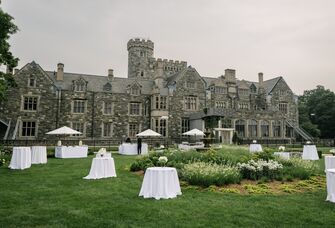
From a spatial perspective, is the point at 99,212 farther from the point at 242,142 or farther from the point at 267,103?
the point at 267,103

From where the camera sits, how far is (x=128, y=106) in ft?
129

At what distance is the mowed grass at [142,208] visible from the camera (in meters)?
6.71

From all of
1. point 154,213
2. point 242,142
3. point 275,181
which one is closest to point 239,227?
point 154,213

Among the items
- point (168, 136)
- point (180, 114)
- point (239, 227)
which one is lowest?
point (239, 227)

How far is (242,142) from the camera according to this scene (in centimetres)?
3678

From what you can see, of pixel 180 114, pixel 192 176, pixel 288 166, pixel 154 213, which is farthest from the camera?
pixel 180 114

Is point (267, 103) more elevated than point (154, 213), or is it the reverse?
point (267, 103)

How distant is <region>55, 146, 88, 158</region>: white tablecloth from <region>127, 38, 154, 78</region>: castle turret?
36058mm

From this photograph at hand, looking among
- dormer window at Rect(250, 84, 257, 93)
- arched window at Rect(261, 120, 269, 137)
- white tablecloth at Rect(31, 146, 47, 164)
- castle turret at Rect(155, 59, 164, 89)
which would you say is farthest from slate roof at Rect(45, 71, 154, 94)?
white tablecloth at Rect(31, 146, 47, 164)

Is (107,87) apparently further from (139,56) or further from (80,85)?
(139,56)

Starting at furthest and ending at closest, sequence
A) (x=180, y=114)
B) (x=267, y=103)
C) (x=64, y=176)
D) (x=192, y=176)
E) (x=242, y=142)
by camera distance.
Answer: (x=267, y=103), (x=180, y=114), (x=242, y=142), (x=64, y=176), (x=192, y=176)

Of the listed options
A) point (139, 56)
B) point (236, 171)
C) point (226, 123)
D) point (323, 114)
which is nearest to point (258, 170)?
point (236, 171)

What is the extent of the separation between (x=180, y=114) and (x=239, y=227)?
33979 millimetres

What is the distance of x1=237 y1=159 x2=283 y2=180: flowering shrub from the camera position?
12.4 meters
